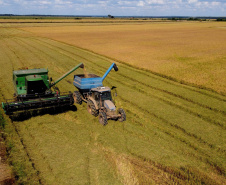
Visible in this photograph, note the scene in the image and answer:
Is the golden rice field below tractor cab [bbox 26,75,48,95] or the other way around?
below

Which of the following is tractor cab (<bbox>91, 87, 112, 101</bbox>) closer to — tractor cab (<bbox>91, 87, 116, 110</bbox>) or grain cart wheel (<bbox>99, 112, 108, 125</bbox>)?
tractor cab (<bbox>91, 87, 116, 110</bbox>)

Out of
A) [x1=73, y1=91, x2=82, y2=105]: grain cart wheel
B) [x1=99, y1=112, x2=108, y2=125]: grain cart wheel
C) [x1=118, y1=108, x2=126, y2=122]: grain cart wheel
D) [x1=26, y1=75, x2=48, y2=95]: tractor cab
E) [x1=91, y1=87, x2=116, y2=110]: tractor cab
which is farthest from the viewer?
[x1=73, y1=91, x2=82, y2=105]: grain cart wheel

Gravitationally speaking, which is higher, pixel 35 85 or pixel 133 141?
pixel 35 85

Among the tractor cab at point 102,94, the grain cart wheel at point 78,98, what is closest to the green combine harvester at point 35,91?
the grain cart wheel at point 78,98

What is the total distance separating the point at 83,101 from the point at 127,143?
259 inches

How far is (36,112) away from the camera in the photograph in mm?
13516

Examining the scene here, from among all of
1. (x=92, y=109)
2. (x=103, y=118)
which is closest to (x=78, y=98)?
(x=92, y=109)

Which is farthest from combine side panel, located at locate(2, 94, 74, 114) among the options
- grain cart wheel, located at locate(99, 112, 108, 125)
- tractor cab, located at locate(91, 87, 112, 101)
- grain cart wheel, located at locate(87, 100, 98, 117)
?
grain cart wheel, located at locate(99, 112, 108, 125)

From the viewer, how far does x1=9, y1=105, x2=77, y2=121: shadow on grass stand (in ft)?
41.8

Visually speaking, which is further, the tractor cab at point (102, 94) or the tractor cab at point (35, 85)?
the tractor cab at point (35, 85)

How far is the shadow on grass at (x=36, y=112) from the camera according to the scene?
12734 mm

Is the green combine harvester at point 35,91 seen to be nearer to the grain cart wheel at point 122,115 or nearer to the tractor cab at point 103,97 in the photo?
the tractor cab at point 103,97

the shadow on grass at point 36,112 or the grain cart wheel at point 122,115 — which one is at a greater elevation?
the grain cart wheel at point 122,115

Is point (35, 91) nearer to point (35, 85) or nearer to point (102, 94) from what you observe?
point (35, 85)
